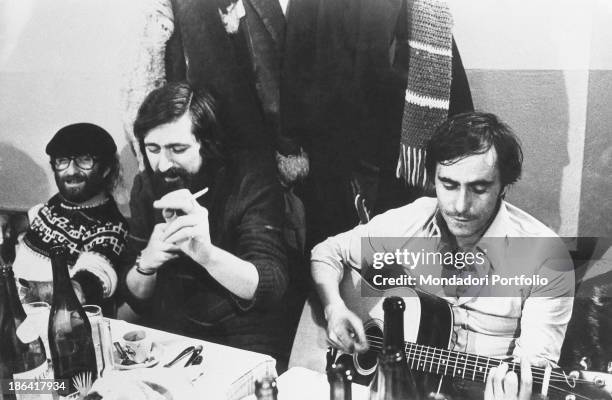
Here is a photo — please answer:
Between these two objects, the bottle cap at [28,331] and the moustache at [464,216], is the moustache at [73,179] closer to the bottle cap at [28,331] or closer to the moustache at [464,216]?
the bottle cap at [28,331]

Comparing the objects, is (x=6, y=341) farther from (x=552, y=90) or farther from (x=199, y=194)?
(x=552, y=90)

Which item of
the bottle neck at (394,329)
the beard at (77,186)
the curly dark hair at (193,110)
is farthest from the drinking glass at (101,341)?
the bottle neck at (394,329)

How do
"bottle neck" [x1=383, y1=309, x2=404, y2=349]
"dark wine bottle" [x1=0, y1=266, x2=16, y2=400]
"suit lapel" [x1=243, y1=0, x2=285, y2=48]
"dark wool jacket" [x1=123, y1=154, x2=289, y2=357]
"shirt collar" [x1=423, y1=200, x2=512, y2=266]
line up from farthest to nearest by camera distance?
"dark wine bottle" [x1=0, y1=266, x2=16, y2=400] < "dark wool jacket" [x1=123, y1=154, x2=289, y2=357] < "suit lapel" [x1=243, y1=0, x2=285, y2=48] < "shirt collar" [x1=423, y1=200, x2=512, y2=266] < "bottle neck" [x1=383, y1=309, x2=404, y2=349]

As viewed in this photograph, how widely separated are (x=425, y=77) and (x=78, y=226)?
1.26m

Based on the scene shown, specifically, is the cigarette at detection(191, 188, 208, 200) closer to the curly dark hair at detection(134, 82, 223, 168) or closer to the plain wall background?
the curly dark hair at detection(134, 82, 223, 168)

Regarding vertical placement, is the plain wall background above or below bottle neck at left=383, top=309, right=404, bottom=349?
above

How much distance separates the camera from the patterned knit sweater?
2.00 metres

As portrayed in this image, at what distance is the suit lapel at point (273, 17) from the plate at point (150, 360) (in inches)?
40.3

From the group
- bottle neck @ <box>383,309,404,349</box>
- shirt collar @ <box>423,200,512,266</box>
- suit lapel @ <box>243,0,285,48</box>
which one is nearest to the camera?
bottle neck @ <box>383,309,404,349</box>

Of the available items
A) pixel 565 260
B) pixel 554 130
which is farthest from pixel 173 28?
pixel 565 260

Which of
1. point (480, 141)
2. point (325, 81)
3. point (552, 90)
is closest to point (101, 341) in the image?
point (325, 81)

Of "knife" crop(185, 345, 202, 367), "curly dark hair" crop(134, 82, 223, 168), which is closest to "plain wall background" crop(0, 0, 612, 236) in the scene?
"curly dark hair" crop(134, 82, 223, 168)

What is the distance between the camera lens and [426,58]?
1.54 metres

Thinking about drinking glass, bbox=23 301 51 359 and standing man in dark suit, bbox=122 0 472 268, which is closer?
standing man in dark suit, bbox=122 0 472 268
